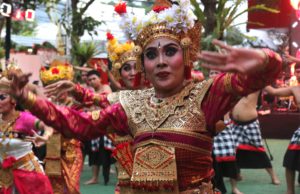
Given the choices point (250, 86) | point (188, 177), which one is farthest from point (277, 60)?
point (188, 177)

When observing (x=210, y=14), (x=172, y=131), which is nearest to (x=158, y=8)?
(x=172, y=131)

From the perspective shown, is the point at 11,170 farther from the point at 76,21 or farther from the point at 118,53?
the point at 76,21

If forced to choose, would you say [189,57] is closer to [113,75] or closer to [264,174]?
[113,75]

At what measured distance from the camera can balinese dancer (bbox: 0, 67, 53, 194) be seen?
247 inches

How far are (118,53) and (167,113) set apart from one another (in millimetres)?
3550

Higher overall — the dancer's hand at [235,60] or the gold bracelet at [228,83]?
the dancer's hand at [235,60]

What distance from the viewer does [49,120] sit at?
3.74 meters

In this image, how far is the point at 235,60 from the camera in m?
3.04

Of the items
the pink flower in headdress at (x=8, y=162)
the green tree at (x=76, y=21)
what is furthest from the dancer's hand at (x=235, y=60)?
the green tree at (x=76, y=21)

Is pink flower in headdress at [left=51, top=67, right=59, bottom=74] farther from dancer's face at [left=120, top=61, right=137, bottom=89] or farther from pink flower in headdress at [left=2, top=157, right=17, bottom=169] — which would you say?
pink flower in headdress at [left=2, top=157, right=17, bottom=169]

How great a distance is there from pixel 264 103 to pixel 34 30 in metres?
31.9

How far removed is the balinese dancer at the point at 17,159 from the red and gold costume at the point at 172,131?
2.52m

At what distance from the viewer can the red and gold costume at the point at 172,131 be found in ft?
12.2

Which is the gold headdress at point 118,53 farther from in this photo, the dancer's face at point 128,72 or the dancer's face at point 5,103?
the dancer's face at point 5,103
